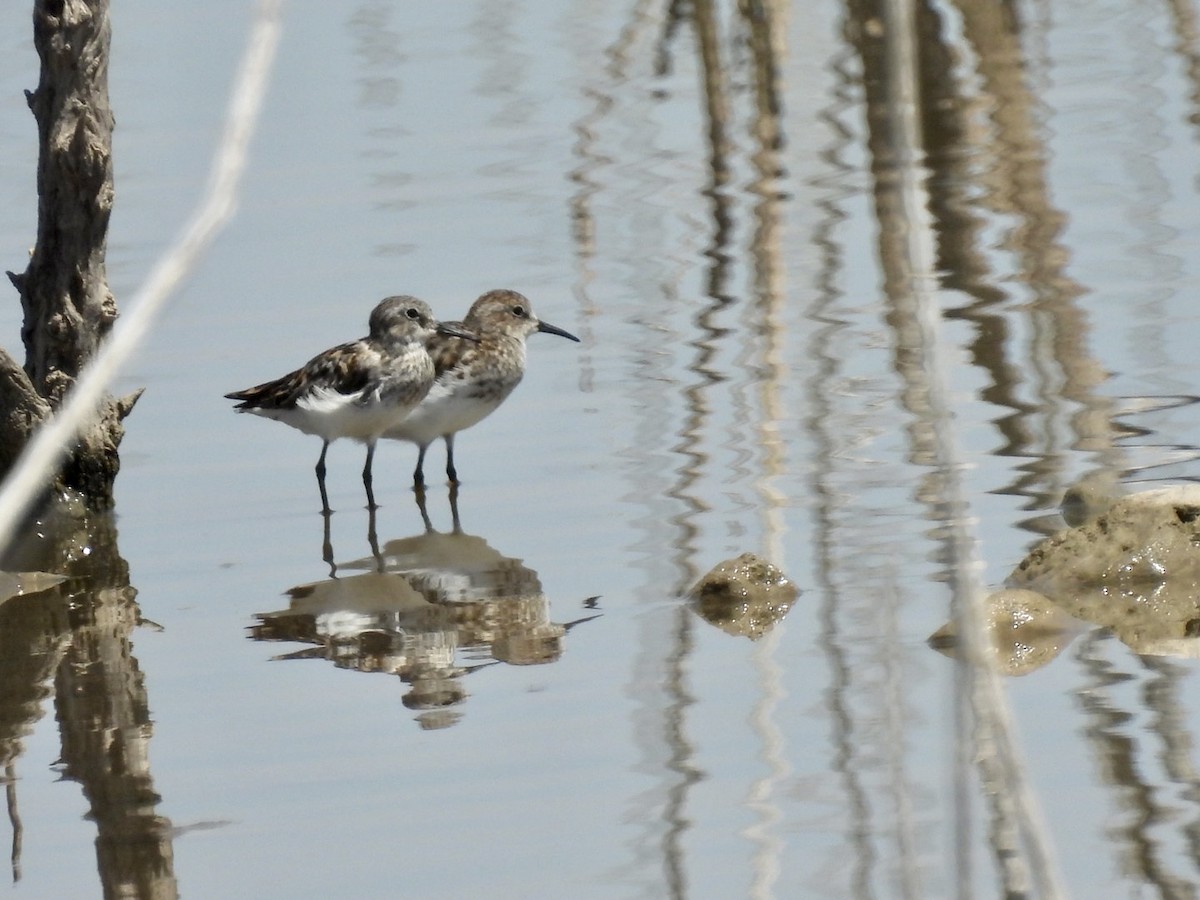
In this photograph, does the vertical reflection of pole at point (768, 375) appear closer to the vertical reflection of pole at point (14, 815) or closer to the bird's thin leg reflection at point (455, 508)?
the bird's thin leg reflection at point (455, 508)

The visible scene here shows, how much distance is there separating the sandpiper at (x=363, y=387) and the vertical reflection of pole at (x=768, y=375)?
5.12ft

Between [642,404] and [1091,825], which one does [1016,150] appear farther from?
[1091,825]

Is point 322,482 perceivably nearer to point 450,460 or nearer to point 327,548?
point 450,460

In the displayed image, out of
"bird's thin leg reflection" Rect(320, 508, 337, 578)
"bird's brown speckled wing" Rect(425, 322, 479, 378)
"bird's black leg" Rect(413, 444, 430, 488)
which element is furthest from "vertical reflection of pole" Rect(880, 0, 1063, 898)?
"bird's brown speckled wing" Rect(425, 322, 479, 378)

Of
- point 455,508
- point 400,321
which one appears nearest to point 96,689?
point 455,508

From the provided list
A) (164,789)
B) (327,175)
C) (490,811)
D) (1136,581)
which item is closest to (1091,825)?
(490,811)

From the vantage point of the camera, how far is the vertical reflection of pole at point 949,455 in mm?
1699

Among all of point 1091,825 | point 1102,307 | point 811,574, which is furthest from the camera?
point 1102,307

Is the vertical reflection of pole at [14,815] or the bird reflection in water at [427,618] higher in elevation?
the vertical reflection of pole at [14,815]

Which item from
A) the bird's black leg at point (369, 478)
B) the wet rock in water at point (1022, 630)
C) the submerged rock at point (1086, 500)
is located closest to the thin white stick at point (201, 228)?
the wet rock in water at point (1022, 630)

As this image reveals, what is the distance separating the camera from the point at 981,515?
23.1 feet

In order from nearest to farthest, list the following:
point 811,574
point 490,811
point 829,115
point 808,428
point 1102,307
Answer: point 490,811 < point 811,574 < point 808,428 < point 1102,307 < point 829,115

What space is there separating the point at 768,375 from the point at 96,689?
4094 mm

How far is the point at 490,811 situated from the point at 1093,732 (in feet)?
4.96
